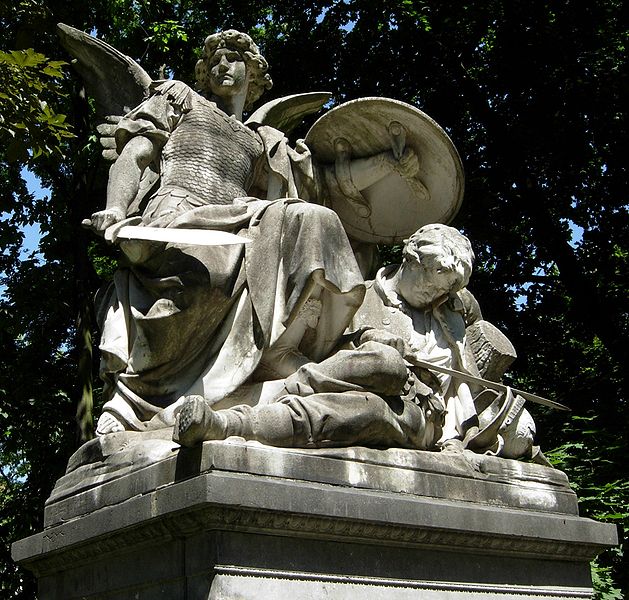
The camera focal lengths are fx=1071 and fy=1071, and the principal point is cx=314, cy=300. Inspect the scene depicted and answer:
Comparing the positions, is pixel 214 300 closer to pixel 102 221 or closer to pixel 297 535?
pixel 102 221

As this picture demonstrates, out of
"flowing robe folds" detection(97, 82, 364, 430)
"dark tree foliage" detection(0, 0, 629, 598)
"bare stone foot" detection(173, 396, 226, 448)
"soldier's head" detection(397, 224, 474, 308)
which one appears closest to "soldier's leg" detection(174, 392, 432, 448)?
"bare stone foot" detection(173, 396, 226, 448)

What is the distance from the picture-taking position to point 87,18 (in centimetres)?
1281

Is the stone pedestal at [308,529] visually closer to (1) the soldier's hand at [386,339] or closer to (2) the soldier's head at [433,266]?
(1) the soldier's hand at [386,339]

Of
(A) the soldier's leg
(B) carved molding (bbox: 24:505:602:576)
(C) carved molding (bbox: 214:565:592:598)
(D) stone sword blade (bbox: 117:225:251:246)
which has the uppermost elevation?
(D) stone sword blade (bbox: 117:225:251:246)

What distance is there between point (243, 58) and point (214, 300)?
2.00m

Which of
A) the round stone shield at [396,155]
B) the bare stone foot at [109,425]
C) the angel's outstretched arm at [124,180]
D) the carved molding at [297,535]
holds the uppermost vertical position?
the round stone shield at [396,155]

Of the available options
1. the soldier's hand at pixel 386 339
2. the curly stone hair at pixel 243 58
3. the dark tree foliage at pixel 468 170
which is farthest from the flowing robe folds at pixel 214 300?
the dark tree foliage at pixel 468 170

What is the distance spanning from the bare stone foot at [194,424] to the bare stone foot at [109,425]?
85 centimetres

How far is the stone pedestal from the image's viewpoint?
4.23m

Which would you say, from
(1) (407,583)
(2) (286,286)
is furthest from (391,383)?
(1) (407,583)

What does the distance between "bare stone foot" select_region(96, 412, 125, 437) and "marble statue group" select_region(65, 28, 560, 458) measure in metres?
0.01

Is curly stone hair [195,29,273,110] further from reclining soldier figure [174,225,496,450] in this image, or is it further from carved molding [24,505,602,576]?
carved molding [24,505,602,576]

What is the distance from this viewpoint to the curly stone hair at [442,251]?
593 centimetres

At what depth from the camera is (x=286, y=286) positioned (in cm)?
535
